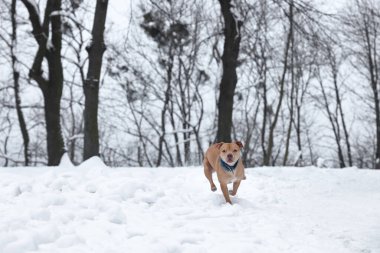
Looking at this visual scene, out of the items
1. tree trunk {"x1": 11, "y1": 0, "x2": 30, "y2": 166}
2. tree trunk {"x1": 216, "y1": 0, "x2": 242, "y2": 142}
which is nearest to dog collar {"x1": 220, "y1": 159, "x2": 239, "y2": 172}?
tree trunk {"x1": 216, "y1": 0, "x2": 242, "y2": 142}

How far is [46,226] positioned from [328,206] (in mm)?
3764

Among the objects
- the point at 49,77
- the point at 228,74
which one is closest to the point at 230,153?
the point at 228,74

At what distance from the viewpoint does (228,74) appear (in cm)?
1125

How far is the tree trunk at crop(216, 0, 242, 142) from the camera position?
1127 centimetres

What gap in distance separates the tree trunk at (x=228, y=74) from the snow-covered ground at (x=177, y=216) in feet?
12.2

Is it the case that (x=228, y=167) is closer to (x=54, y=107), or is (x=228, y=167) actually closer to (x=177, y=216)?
(x=177, y=216)

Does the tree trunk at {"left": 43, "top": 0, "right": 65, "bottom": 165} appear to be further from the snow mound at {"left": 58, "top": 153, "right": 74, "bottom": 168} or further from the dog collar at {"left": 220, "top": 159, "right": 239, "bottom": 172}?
the dog collar at {"left": 220, "top": 159, "right": 239, "bottom": 172}

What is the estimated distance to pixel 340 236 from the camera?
414 cm

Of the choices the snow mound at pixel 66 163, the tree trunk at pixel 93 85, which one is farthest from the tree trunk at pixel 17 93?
the tree trunk at pixel 93 85

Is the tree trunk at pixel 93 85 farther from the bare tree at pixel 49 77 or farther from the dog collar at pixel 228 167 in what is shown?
→ the dog collar at pixel 228 167

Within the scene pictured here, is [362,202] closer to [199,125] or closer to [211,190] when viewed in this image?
[211,190]

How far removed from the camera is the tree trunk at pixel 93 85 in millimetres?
10070

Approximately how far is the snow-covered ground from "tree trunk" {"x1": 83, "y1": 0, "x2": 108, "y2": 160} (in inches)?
107

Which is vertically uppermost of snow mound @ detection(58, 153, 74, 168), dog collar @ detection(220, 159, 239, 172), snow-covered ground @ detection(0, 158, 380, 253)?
snow mound @ detection(58, 153, 74, 168)
